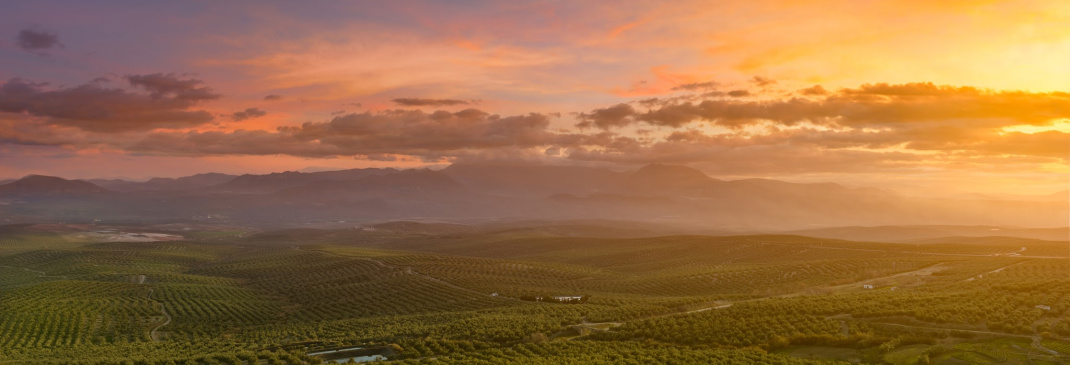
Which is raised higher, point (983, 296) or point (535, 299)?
point (983, 296)

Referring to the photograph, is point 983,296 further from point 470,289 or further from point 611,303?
point 470,289

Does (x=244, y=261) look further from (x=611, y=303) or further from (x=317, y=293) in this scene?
(x=611, y=303)

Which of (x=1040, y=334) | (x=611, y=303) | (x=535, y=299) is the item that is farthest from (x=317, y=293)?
(x=1040, y=334)

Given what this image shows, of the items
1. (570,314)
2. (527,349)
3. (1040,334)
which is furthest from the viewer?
(570,314)

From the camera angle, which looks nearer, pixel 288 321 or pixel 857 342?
pixel 857 342

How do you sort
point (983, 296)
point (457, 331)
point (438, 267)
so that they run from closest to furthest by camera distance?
point (983, 296) → point (457, 331) → point (438, 267)

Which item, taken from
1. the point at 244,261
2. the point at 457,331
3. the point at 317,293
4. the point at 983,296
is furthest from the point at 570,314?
the point at 244,261
